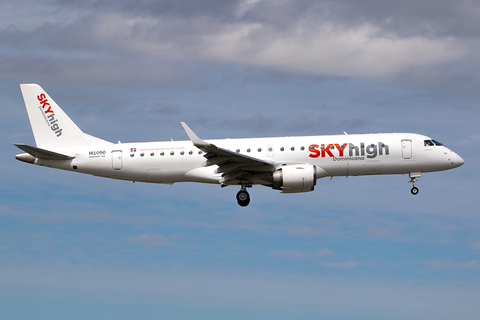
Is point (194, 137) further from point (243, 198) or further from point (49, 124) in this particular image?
point (49, 124)

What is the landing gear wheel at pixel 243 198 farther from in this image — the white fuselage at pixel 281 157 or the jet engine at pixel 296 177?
the jet engine at pixel 296 177

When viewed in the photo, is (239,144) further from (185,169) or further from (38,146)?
(38,146)

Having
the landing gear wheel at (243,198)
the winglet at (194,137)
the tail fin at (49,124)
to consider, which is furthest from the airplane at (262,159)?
the winglet at (194,137)

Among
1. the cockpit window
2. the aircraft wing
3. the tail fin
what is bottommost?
the aircraft wing

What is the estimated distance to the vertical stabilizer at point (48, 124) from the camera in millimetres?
38375

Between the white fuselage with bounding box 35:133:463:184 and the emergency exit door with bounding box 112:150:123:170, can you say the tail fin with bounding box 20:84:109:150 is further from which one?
the emergency exit door with bounding box 112:150:123:170

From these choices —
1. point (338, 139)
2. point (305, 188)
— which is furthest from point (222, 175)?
point (338, 139)

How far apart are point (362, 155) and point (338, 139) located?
1.87 meters

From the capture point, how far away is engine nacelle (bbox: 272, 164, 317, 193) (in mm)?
33938

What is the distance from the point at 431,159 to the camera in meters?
36.0

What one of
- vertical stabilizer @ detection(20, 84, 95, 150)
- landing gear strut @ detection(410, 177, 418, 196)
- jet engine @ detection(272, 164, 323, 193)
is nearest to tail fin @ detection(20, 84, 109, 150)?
vertical stabilizer @ detection(20, 84, 95, 150)

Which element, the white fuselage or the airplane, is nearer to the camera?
the airplane

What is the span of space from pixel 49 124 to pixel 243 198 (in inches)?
582

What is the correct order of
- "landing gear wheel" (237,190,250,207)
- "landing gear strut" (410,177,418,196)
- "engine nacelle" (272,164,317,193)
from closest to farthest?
"engine nacelle" (272,164,317,193) → "landing gear wheel" (237,190,250,207) → "landing gear strut" (410,177,418,196)
